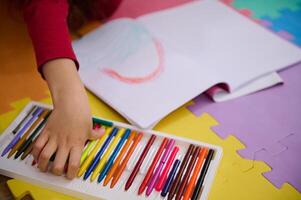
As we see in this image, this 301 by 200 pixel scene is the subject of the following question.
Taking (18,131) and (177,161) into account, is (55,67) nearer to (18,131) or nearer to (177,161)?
(18,131)

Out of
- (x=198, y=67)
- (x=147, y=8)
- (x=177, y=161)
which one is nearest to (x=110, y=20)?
(x=147, y=8)

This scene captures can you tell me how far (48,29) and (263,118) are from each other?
0.35 metres

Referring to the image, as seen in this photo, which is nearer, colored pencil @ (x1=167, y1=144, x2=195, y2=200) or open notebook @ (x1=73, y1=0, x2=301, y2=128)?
colored pencil @ (x1=167, y1=144, x2=195, y2=200)

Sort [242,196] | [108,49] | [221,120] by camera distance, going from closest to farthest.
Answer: [242,196] → [221,120] → [108,49]

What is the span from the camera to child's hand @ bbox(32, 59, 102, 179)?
425 mm

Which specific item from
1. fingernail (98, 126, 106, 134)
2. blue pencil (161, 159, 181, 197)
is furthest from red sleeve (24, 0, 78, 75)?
blue pencil (161, 159, 181, 197)

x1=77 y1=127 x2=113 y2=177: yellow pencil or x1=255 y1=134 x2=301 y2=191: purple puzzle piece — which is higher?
x1=77 y1=127 x2=113 y2=177: yellow pencil

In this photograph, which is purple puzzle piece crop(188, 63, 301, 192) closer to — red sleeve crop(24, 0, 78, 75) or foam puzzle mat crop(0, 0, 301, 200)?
foam puzzle mat crop(0, 0, 301, 200)

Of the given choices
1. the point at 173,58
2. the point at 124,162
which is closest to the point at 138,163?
the point at 124,162

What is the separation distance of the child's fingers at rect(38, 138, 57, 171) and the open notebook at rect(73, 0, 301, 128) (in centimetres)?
13

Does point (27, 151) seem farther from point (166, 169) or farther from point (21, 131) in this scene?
point (166, 169)

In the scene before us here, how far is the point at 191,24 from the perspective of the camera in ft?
2.35

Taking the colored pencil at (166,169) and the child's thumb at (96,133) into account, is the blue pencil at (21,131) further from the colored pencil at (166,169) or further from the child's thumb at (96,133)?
the colored pencil at (166,169)

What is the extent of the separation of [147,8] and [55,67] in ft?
1.17
